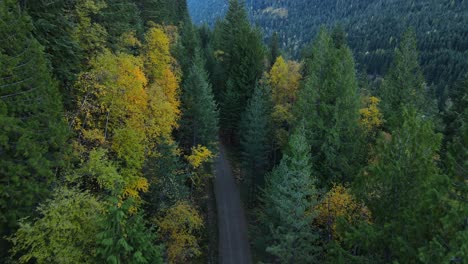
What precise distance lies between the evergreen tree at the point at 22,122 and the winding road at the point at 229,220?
19075 millimetres

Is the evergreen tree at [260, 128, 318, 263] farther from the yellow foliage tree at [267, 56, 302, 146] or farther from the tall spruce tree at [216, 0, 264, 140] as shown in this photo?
the tall spruce tree at [216, 0, 264, 140]

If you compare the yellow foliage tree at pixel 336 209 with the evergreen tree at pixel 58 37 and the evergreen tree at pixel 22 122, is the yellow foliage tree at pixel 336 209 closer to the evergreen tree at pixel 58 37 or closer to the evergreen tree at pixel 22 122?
the evergreen tree at pixel 22 122

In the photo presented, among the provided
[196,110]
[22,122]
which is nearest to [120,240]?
[22,122]

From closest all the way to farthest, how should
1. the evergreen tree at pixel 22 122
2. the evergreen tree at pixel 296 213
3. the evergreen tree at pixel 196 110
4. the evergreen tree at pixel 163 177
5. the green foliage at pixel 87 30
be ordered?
the evergreen tree at pixel 22 122, the evergreen tree at pixel 296 213, the green foliage at pixel 87 30, the evergreen tree at pixel 163 177, the evergreen tree at pixel 196 110

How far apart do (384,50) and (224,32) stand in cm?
15109

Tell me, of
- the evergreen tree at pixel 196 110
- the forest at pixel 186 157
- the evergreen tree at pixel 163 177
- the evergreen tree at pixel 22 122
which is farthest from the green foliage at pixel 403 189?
the evergreen tree at pixel 196 110

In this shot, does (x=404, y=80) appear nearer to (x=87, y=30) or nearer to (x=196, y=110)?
(x=196, y=110)

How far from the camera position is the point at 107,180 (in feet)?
62.1

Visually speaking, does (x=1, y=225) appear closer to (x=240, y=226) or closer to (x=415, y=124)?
(x=415, y=124)

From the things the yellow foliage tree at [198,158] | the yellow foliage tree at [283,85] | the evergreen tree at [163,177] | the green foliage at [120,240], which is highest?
the yellow foliage tree at [283,85]

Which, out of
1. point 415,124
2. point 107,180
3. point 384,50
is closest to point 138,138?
point 107,180

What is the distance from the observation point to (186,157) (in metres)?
28.6

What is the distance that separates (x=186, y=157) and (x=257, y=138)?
33.0ft

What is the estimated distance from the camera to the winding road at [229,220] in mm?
31812
